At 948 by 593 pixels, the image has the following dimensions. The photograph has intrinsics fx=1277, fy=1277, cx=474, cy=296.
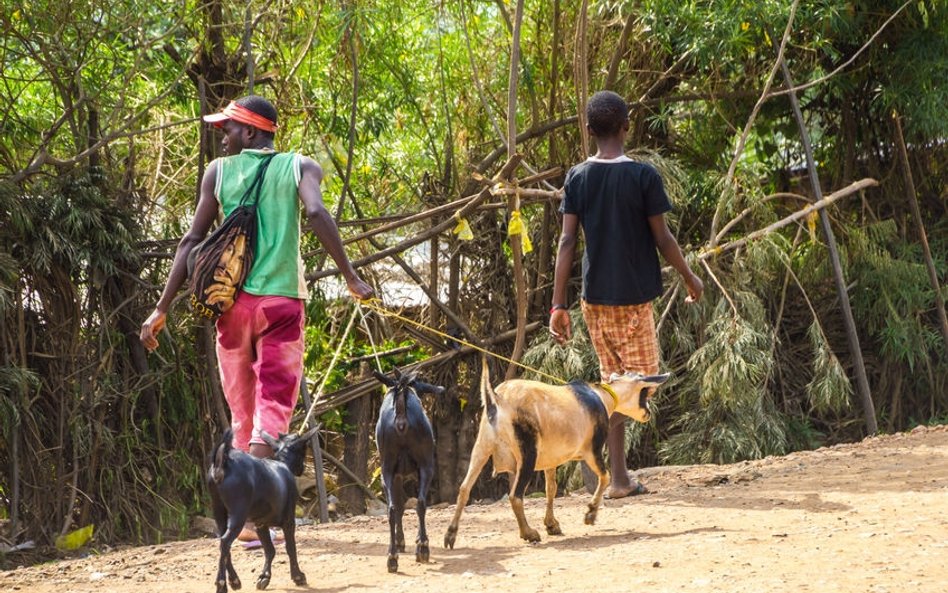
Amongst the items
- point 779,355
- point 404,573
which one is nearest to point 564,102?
point 779,355

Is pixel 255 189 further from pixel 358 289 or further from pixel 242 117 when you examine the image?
pixel 358 289

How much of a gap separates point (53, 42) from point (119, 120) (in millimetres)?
975

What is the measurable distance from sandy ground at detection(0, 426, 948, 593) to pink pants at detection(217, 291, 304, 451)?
69 centimetres

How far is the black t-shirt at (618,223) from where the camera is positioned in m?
6.12

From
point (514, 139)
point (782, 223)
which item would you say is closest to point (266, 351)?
point (514, 139)

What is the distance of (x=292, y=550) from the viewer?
5.03m

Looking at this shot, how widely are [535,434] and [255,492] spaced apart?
1.37 metres

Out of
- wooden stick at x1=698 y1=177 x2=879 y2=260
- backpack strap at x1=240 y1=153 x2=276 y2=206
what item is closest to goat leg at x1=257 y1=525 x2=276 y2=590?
backpack strap at x1=240 y1=153 x2=276 y2=206

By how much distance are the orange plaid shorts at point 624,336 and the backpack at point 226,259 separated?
1.88 m

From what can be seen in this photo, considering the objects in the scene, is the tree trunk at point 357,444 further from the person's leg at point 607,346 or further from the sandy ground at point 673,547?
the person's leg at point 607,346

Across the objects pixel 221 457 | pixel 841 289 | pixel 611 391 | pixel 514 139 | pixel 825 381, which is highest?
pixel 514 139

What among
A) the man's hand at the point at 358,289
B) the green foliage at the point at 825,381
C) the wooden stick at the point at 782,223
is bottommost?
the green foliage at the point at 825,381

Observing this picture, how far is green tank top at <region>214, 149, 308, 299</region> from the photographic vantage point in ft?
17.6

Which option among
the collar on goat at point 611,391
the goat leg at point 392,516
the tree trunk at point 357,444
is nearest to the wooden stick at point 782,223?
the collar on goat at point 611,391
